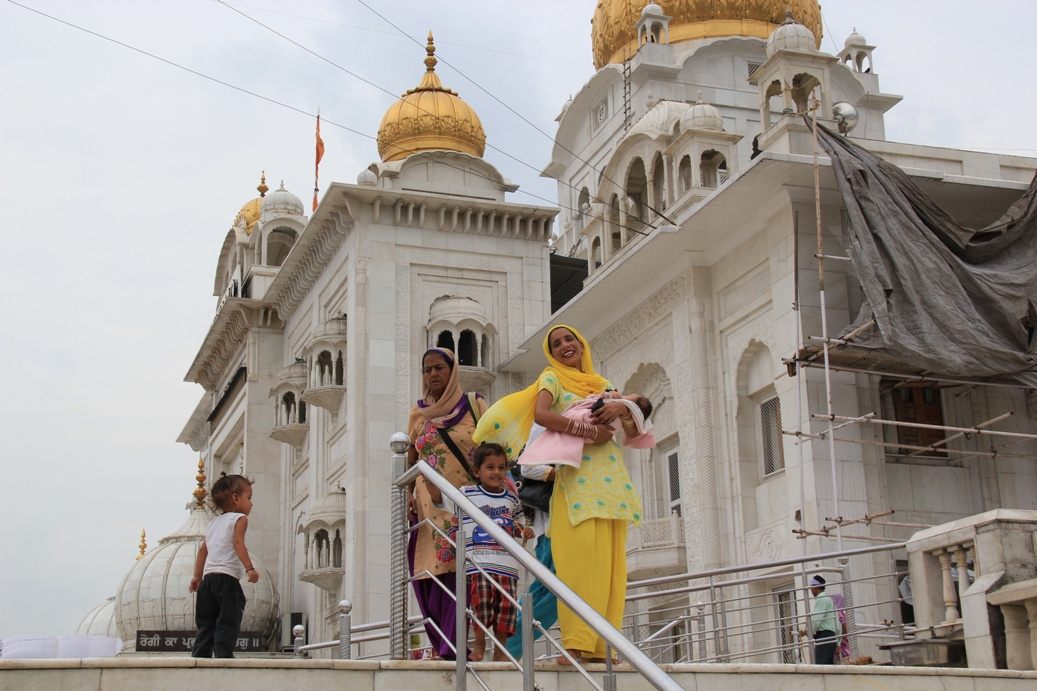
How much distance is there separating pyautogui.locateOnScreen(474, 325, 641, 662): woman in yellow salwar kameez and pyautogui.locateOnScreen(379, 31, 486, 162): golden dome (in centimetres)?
1708

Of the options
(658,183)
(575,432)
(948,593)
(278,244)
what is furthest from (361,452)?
(575,432)

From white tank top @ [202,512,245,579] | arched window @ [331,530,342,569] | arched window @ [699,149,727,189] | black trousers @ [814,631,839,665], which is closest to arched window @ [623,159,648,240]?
arched window @ [699,149,727,189]

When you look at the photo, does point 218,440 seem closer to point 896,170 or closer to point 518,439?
point 896,170

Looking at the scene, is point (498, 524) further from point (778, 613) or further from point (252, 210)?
point (252, 210)

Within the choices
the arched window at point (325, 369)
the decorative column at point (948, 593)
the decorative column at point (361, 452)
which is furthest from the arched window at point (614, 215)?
the decorative column at point (948, 593)

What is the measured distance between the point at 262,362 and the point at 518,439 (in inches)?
827

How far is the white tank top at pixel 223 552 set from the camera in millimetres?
7098

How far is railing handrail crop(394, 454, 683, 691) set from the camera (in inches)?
146

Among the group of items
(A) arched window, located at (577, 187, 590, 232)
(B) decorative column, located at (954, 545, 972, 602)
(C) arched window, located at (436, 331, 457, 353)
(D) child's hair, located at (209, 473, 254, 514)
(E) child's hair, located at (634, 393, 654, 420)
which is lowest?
(B) decorative column, located at (954, 545, 972, 602)

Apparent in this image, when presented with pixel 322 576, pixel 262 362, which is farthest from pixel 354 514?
pixel 262 362

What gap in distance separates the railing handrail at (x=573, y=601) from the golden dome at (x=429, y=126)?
17.8m

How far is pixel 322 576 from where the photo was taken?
70.3 feet

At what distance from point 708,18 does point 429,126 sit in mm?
8964

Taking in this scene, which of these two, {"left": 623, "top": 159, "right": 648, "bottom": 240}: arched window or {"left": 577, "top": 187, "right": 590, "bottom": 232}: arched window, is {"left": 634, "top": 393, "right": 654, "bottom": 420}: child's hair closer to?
{"left": 623, "top": 159, "right": 648, "bottom": 240}: arched window
